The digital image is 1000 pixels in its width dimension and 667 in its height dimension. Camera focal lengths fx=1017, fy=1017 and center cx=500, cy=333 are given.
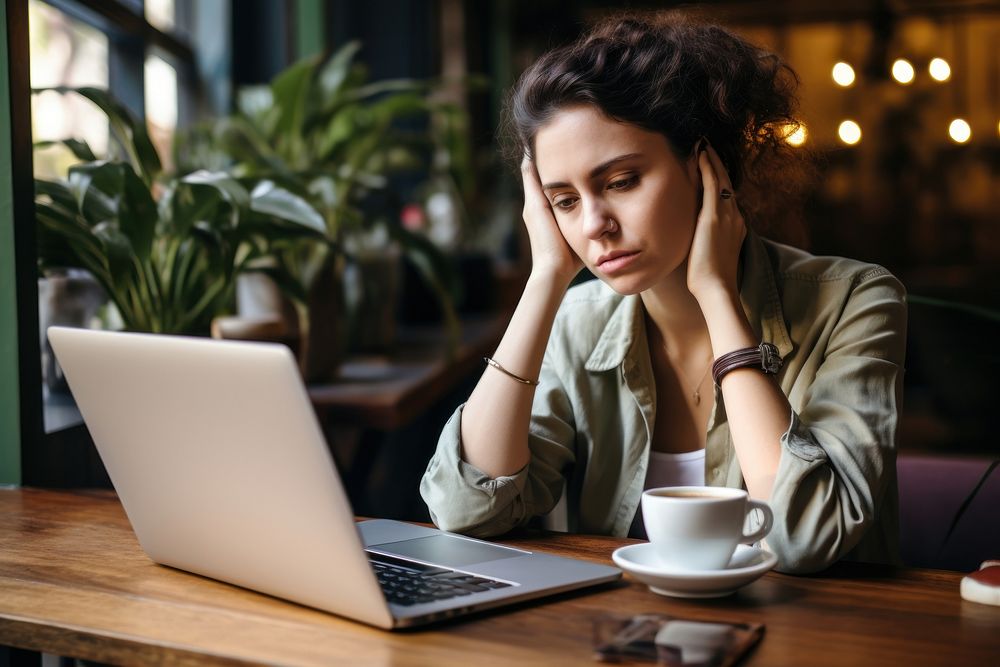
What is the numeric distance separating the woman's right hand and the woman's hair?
44 millimetres

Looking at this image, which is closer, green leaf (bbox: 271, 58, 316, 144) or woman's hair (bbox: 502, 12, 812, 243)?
woman's hair (bbox: 502, 12, 812, 243)

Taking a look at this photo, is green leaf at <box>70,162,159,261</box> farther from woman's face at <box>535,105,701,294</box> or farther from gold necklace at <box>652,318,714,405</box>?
gold necklace at <box>652,318,714,405</box>

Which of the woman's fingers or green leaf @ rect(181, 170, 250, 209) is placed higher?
green leaf @ rect(181, 170, 250, 209)

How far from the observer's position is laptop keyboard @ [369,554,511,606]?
0.85m

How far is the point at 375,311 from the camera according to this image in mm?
2691

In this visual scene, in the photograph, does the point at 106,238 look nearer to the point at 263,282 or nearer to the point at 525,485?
the point at 263,282

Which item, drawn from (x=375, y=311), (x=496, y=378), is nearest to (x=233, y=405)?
(x=496, y=378)

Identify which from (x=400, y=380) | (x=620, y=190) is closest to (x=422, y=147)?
(x=400, y=380)

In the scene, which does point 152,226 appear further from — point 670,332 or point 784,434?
point 784,434

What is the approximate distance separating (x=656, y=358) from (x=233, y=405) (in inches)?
28.4

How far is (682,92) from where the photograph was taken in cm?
→ 122

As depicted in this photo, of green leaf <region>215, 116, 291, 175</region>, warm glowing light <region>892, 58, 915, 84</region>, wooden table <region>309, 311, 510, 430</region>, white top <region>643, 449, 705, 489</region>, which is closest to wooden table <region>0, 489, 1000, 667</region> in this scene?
white top <region>643, 449, 705, 489</region>

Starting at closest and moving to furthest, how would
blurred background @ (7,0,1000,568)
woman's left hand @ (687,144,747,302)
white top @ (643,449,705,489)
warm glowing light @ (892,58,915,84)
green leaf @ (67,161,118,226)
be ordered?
woman's left hand @ (687,144,747,302)
white top @ (643,449,705,489)
green leaf @ (67,161,118,226)
blurred background @ (7,0,1000,568)
warm glowing light @ (892,58,915,84)

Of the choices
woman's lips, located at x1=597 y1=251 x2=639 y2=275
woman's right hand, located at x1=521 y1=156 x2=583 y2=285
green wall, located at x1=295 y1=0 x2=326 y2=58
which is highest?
green wall, located at x1=295 y1=0 x2=326 y2=58
